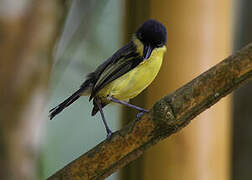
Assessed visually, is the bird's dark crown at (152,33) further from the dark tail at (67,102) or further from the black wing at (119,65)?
the dark tail at (67,102)

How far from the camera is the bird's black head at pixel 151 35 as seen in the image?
56.0 inches

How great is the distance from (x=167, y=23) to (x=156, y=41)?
0.09 meters

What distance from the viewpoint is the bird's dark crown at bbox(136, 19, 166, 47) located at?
142 cm

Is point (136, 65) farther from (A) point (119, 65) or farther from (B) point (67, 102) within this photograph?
(B) point (67, 102)

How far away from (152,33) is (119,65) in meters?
0.14

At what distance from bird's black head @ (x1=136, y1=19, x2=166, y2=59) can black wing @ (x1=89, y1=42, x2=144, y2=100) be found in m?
0.03

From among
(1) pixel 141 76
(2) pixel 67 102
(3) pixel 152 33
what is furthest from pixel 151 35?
(2) pixel 67 102

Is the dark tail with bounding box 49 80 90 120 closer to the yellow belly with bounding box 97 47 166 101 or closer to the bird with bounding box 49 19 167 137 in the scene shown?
the bird with bounding box 49 19 167 137

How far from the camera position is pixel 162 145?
1.54m

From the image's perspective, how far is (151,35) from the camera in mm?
1481

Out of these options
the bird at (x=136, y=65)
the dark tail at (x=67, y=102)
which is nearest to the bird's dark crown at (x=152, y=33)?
the bird at (x=136, y=65)

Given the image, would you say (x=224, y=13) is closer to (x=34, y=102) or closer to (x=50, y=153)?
(x=34, y=102)

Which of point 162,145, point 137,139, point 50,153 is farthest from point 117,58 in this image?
point 50,153

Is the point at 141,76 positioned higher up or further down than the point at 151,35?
further down
